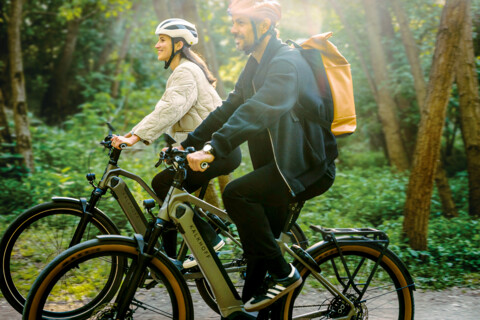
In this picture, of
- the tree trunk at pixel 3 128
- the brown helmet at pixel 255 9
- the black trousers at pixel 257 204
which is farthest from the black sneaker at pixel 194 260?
the tree trunk at pixel 3 128

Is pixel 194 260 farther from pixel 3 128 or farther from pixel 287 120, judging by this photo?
pixel 3 128

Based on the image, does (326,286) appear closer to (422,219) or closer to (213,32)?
(422,219)

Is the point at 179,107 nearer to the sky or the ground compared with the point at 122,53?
nearer to the ground

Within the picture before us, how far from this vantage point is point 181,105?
3658mm

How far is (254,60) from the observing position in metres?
3.04

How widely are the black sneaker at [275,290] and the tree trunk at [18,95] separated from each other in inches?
289

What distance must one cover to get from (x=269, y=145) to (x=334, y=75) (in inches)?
23.1

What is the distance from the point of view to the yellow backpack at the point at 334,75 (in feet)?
9.29

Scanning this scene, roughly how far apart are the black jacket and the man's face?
5.0 inches

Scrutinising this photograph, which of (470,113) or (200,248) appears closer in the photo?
(200,248)

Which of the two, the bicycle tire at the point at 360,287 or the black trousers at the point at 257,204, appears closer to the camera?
the black trousers at the point at 257,204

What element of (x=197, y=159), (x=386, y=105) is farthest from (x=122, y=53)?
(x=197, y=159)

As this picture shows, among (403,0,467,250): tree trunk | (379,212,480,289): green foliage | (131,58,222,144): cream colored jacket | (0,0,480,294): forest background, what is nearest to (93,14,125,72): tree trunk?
(0,0,480,294): forest background

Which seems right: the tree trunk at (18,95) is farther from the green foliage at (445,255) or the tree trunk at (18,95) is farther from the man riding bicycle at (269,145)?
the man riding bicycle at (269,145)
